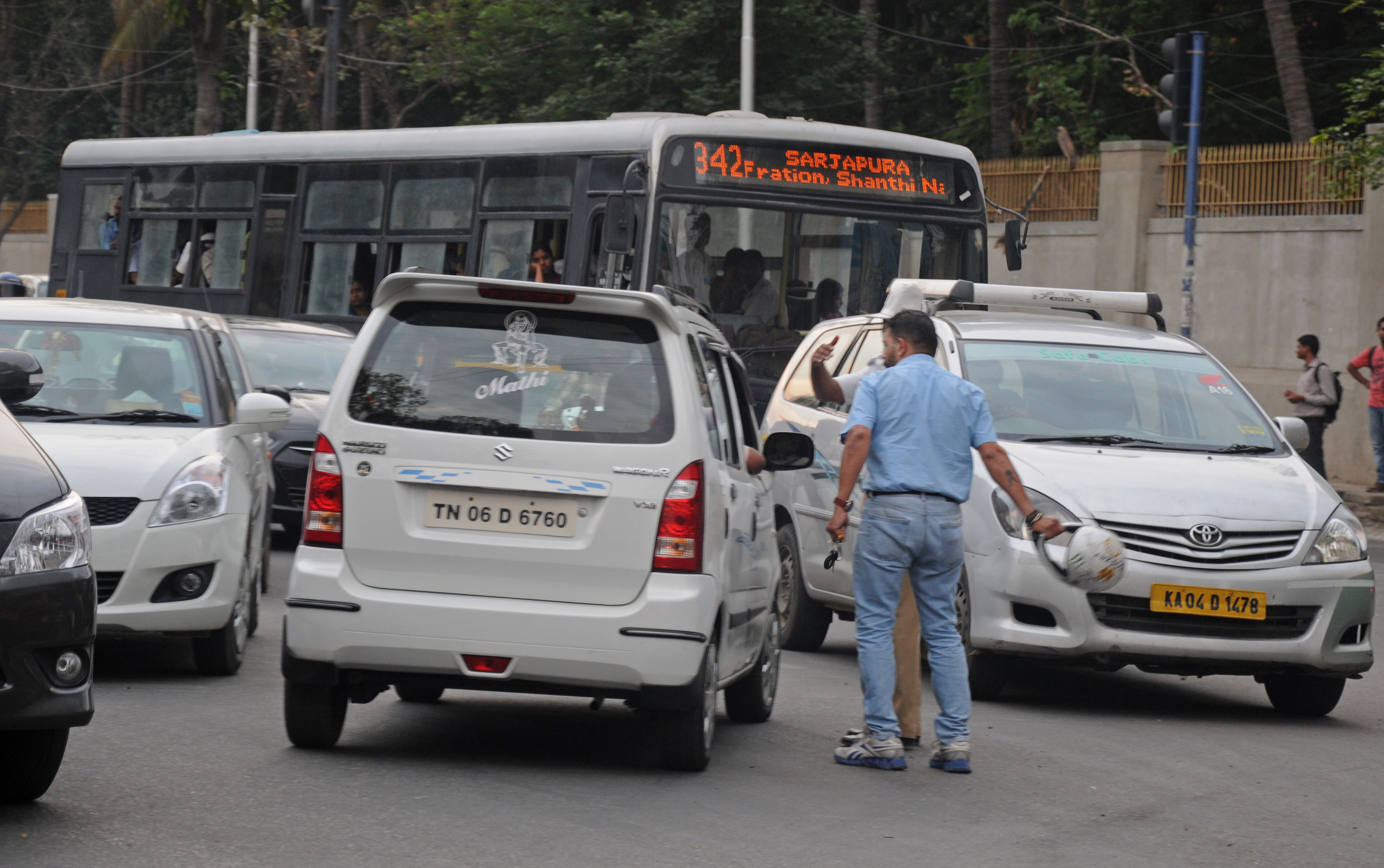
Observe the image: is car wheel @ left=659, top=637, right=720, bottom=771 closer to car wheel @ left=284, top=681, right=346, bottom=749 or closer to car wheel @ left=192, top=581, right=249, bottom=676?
car wheel @ left=284, top=681, right=346, bottom=749

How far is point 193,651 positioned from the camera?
8.74 meters

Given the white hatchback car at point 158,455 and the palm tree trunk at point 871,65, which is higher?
the palm tree trunk at point 871,65

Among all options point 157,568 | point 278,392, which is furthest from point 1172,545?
point 278,392

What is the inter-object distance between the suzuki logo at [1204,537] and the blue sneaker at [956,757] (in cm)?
186

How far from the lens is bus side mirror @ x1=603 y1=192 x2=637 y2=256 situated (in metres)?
13.8

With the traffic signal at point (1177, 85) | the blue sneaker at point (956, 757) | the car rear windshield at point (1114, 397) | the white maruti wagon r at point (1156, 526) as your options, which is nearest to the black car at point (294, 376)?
the white maruti wagon r at point (1156, 526)

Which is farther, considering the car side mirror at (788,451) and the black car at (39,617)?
the car side mirror at (788,451)

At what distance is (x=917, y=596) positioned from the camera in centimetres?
736

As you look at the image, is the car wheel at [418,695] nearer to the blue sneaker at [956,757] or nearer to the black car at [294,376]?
the blue sneaker at [956,757]

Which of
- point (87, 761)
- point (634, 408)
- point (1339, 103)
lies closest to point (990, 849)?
point (634, 408)

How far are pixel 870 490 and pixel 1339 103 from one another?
2535 cm

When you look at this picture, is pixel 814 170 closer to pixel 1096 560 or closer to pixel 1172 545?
pixel 1172 545

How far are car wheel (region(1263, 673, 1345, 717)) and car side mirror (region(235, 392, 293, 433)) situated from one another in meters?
4.71

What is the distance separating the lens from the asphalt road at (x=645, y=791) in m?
5.65
